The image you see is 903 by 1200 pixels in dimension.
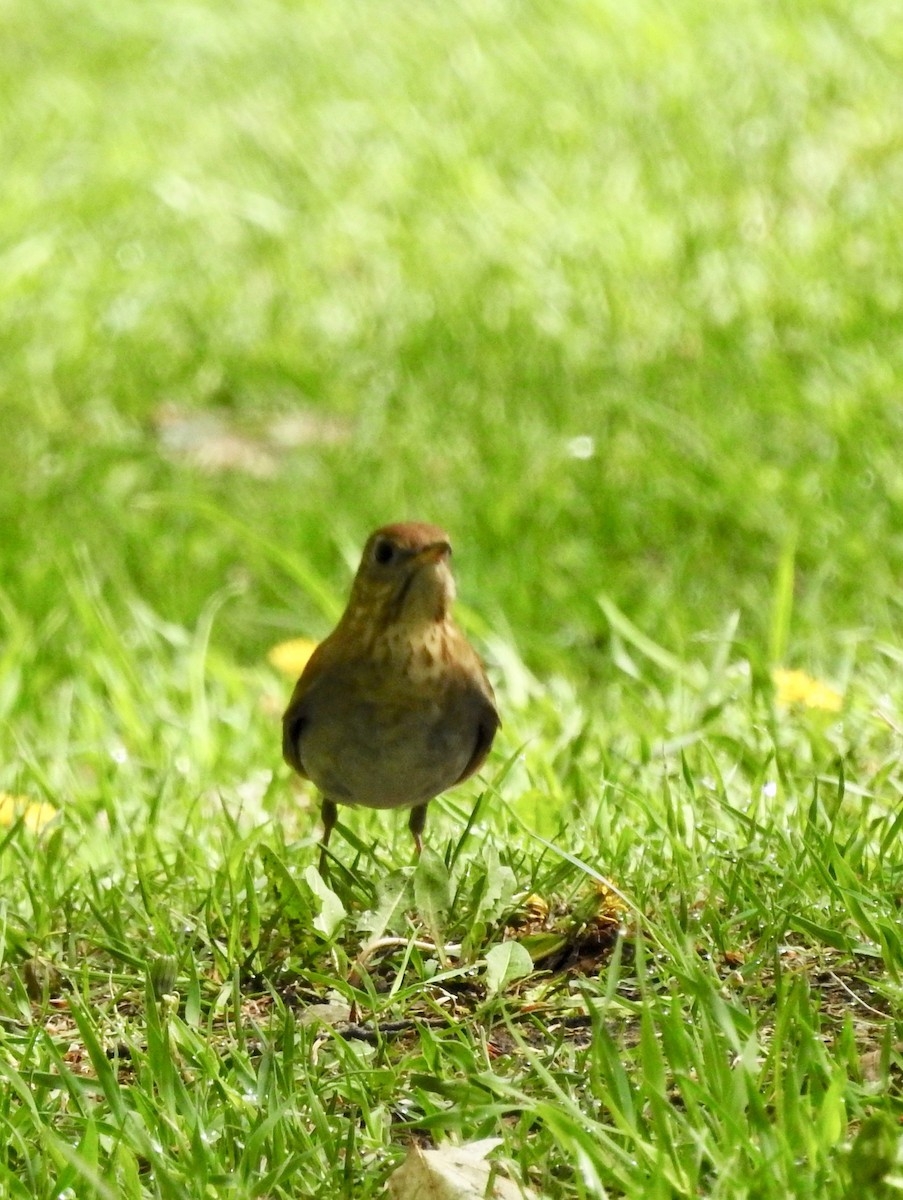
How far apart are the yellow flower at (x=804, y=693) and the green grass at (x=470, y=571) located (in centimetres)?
8

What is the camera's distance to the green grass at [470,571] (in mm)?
2713

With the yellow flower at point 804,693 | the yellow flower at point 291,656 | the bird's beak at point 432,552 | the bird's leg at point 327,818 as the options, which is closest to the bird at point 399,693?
the bird's beak at point 432,552

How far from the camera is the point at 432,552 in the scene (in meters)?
3.37

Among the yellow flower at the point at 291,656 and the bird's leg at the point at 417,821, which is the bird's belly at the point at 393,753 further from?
the yellow flower at the point at 291,656

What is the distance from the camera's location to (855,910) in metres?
3.03

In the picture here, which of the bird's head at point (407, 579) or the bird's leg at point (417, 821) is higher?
the bird's head at point (407, 579)

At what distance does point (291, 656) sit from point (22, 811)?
3.73 feet

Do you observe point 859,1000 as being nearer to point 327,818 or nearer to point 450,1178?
point 450,1178

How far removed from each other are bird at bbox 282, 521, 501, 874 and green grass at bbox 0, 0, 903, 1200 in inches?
5.3

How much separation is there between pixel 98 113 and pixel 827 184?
398 cm

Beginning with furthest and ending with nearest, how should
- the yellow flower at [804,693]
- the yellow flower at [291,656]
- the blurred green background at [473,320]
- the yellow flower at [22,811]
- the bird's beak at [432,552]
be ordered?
1. the blurred green background at [473,320]
2. the yellow flower at [291,656]
3. the yellow flower at [804,693]
4. the yellow flower at [22,811]
5. the bird's beak at [432,552]

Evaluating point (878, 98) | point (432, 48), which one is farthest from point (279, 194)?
point (878, 98)

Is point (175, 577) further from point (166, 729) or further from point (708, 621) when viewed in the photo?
point (708, 621)

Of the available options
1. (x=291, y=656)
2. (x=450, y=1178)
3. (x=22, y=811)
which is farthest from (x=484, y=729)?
(x=291, y=656)
